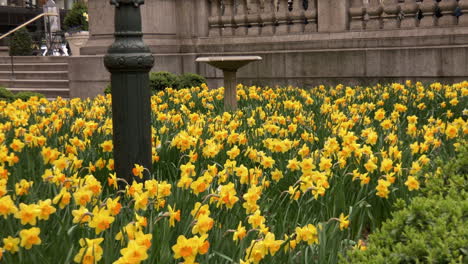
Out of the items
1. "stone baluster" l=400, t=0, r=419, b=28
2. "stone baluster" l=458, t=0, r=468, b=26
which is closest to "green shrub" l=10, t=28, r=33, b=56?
"stone baluster" l=400, t=0, r=419, b=28

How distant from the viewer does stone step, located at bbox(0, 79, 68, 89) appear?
50.9 ft

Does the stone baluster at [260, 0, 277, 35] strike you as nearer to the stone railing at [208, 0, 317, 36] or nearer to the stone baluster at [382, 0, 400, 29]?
the stone railing at [208, 0, 317, 36]

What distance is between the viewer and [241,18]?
13.3 m

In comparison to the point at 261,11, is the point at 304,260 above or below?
below

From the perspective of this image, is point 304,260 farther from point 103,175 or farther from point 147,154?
point 103,175

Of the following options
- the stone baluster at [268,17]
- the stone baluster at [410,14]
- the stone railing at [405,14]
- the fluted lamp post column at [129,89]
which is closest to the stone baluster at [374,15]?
the stone railing at [405,14]

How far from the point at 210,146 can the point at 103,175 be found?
2.37 feet

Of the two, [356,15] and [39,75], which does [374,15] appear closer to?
[356,15]

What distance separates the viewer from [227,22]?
44.4 feet

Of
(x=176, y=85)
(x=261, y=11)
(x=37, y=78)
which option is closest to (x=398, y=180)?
(x=176, y=85)

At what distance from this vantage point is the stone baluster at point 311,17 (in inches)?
485

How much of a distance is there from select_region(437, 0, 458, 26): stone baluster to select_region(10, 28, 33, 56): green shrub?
61.1 ft

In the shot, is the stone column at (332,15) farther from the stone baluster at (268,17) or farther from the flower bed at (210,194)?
the flower bed at (210,194)

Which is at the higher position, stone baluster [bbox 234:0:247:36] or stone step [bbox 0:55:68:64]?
stone baluster [bbox 234:0:247:36]
